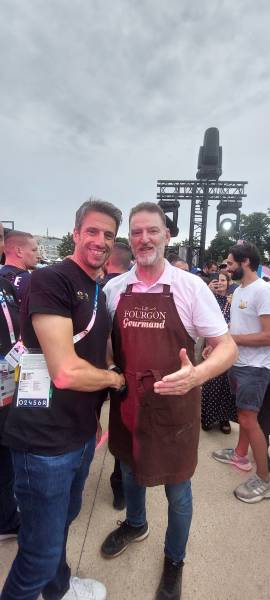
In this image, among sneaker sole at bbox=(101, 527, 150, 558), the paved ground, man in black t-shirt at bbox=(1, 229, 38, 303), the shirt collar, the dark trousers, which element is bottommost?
the paved ground

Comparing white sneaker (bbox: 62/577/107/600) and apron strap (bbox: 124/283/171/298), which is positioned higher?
apron strap (bbox: 124/283/171/298)

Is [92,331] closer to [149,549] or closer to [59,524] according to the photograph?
[59,524]

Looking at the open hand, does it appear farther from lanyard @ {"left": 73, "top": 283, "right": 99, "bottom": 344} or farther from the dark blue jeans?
the dark blue jeans

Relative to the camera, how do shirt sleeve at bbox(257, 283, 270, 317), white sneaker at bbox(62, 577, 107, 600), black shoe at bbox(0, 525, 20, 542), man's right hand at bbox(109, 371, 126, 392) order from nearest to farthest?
1. man's right hand at bbox(109, 371, 126, 392)
2. white sneaker at bbox(62, 577, 107, 600)
3. black shoe at bbox(0, 525, 20, 542)
4. shirt sleeve at bbox(257, 283, 270, 317)

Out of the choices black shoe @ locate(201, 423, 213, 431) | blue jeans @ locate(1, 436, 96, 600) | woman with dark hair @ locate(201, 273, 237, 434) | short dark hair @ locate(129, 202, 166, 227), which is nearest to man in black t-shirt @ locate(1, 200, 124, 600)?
blue jeans @ locate(1, 436, 96, 600)

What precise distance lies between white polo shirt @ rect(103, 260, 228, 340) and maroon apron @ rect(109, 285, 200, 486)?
0.04 meters

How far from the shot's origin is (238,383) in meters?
2.43

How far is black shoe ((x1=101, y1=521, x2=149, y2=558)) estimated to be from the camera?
1826 millimetres

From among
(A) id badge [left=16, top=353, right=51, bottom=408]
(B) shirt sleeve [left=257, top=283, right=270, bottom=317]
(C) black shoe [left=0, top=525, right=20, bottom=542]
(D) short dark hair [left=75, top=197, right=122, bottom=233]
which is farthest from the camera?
(B) shirt sleeve [left=257, top=283, right=270, bottom=317]

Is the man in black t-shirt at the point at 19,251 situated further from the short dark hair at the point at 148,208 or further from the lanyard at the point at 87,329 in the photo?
the lanyard at the point at 87,329

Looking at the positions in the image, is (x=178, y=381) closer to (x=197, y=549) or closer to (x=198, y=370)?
(x=198, y=370)

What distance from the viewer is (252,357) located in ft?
7.77

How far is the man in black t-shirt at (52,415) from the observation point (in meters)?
1.10

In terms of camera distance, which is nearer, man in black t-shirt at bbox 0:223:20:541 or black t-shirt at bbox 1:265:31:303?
man in black t-shirt at bbox 0:223:20:541
